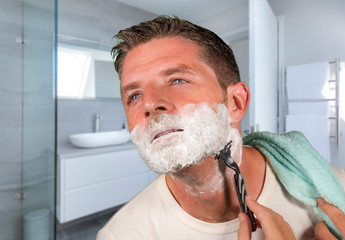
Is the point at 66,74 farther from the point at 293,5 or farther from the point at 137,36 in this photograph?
the point at 293,5

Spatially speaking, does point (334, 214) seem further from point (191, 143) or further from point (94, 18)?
point (94, 18)

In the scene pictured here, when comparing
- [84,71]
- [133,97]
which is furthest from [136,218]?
[84,71]

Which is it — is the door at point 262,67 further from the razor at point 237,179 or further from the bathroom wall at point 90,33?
the bathroom wall at point 90,33

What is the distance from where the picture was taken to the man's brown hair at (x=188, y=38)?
57 centimetres

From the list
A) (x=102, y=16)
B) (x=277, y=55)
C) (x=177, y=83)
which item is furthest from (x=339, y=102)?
(x=102, y=16)

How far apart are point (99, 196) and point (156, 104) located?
5.49ft

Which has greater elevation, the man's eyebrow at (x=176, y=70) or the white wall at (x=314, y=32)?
the white wall at (x=314, y=32)

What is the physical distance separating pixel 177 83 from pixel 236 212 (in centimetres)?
43

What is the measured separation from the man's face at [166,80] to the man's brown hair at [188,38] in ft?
0.07

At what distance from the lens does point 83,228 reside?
1.97 meters

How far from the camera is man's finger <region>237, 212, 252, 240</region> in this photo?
1.39ft

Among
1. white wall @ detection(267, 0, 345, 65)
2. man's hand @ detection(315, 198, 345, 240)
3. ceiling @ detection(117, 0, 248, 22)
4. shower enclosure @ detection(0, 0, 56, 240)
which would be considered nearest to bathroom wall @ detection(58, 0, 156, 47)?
ceiling @ detection(117, 0, 248, 22)

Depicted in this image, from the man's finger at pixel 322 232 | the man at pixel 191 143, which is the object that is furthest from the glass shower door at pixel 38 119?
the man's finger at pixel 322 232

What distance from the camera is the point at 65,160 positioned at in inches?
63.3
